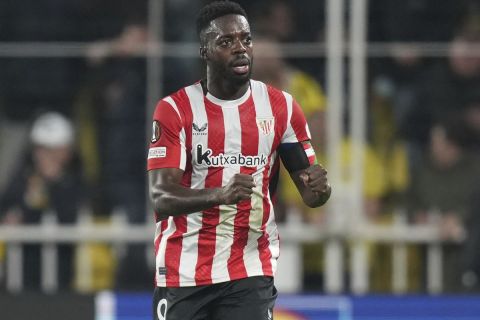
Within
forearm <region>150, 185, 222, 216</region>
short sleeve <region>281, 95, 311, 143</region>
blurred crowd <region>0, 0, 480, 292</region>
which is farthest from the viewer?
blurred crowd <region>0, 0, 480, 292</region>

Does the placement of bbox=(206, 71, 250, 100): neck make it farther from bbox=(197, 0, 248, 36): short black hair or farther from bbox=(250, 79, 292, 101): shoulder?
bbox=(197, 0, 248, 36): short black hair

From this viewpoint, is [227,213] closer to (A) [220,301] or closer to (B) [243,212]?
(B) [243,212]

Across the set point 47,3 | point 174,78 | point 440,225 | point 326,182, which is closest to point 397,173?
point 440,225

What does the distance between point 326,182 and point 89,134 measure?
4.06 metres

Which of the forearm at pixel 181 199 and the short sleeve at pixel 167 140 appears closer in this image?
the forearm at pixel 181 199

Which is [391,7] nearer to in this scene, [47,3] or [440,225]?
[440,225]

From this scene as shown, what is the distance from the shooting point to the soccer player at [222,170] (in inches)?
212

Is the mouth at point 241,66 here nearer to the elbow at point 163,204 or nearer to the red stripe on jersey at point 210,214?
the red stripe on jersey at point 210,214

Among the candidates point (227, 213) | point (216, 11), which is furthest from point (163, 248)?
point (216, 11)

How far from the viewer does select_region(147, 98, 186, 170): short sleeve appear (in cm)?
538

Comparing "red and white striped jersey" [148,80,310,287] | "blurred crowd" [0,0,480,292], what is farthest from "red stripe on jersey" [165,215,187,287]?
"blurred crowd" [0,0,480,292]

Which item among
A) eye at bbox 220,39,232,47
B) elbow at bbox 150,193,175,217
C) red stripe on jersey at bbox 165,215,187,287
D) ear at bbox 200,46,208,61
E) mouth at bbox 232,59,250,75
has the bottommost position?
red stripe on jersey at bbox 165,215,187,287

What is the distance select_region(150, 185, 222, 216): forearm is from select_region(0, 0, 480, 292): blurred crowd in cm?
357

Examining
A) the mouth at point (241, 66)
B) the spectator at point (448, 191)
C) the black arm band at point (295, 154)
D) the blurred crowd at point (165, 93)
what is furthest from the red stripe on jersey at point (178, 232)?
the spectator at point (448, 191)
